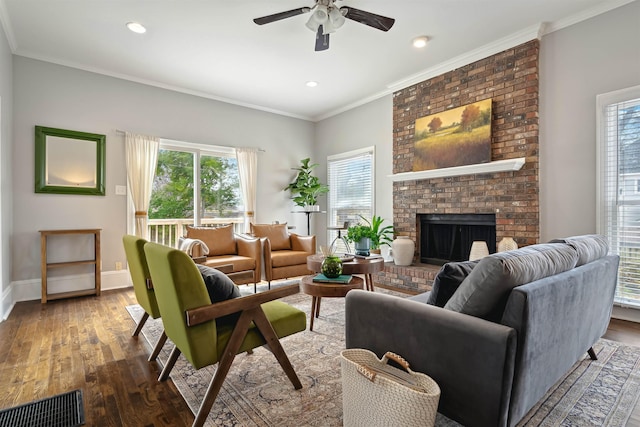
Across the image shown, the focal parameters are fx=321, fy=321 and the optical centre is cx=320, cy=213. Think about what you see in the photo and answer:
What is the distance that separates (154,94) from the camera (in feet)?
15.5

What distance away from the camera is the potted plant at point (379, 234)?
4770 mm

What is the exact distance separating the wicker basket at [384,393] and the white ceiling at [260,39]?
293cm

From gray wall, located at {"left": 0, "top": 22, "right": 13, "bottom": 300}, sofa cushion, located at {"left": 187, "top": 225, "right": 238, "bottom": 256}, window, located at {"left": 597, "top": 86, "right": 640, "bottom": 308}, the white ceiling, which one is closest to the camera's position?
window, located at {"left": 597, "top": 86, "right": 640, "bottom": 308}

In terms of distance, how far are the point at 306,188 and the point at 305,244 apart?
1.45 metres

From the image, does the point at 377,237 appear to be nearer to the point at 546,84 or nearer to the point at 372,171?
the point at 372,171

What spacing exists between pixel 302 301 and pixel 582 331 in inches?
100

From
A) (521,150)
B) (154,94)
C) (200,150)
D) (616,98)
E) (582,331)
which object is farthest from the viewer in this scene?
(200,150)

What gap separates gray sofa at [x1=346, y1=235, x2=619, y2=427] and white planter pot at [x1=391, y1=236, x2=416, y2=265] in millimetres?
2676

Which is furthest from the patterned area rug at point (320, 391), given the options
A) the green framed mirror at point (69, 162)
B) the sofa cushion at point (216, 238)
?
the green framed mirror at point (69, 162)

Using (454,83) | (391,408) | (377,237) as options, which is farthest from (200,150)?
(391,408)

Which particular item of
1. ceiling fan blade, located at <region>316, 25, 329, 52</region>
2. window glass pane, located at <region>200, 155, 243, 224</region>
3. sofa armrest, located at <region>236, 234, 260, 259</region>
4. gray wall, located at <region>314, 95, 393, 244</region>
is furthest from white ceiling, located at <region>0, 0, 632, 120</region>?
sofa armrest, located at <region>236, 234, 260, 259</region>

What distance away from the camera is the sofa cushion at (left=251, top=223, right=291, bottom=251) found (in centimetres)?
478

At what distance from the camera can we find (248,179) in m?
5.55

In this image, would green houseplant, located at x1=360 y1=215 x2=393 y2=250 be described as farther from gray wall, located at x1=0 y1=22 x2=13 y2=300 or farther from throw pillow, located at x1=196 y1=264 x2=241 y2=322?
gray wall, located at x1=0 y1=22 x2=13 y2=300
